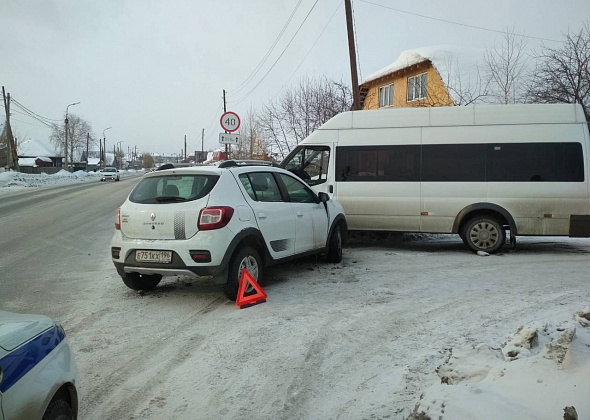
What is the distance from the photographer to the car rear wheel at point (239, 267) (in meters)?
5.43

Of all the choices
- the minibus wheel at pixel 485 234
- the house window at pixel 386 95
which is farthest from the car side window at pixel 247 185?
the house window at pixel 386 95

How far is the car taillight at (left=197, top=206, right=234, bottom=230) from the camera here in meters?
5.28

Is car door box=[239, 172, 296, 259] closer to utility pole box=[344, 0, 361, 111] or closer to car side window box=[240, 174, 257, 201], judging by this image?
car side window box=[240, 174, 257, 201]

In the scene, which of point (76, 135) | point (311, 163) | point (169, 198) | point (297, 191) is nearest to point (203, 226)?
point (169, 198)

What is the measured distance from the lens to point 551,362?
9.58 ft

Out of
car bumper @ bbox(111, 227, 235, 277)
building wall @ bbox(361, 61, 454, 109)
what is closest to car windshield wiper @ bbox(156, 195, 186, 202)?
car bumper @ bbox(111, 227, 235, 277)

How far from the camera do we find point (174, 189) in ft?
18.4

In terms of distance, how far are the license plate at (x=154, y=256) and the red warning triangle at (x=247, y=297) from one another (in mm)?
870

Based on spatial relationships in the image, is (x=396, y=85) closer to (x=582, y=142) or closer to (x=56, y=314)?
(x=582, y=142)

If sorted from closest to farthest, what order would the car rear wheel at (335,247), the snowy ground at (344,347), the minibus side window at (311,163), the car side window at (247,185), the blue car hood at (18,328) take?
1. the blue car hood at (18,328)
2. the snowy ground at (344,347)
3. the car side window at (247,185)
4. the car rear wheel at (335,247)
5. the minibus side window at (311,163)

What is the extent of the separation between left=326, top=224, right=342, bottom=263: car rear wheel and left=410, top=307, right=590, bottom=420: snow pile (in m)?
4.24

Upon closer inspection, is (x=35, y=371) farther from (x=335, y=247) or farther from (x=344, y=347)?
(x=335, y=247)

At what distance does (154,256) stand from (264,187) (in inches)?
68.7

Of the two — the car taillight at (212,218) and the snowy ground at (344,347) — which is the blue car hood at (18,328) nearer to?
the snowy ground at (344,347)
